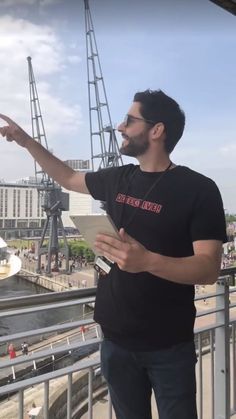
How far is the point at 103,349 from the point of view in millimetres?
1180

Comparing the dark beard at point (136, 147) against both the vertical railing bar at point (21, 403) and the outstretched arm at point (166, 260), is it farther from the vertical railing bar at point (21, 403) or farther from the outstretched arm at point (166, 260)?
the vertical railing bar at point (21, 403)

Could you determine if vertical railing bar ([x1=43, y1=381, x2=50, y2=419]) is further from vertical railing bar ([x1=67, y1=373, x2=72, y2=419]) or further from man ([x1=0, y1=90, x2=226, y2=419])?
man ([x1=0, y1=90, x2=226, y2=419])

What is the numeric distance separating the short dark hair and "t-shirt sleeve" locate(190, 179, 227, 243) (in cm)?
19

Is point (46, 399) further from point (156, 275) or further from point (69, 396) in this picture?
point (156, 275)

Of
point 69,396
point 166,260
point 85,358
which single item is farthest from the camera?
point 85,358

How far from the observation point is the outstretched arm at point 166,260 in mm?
841

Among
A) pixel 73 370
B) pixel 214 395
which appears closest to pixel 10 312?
pixel 73 370

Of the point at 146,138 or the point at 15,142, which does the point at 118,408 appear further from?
the point at 15,142

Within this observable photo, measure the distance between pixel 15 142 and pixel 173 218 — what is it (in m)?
0.65

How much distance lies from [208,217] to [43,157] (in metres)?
0.63

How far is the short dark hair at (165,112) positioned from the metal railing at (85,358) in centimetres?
66

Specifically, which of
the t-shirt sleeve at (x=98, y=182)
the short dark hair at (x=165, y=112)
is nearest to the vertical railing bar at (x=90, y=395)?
the t-shirt sleeve at (x=98, y=182)

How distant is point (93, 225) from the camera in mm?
976

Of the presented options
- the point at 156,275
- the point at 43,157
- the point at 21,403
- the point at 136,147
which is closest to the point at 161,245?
the point at 156,275
